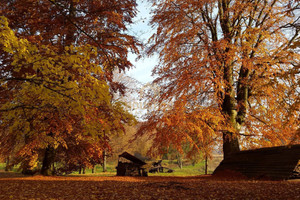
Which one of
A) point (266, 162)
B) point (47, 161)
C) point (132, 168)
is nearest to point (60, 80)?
point (47, 161)

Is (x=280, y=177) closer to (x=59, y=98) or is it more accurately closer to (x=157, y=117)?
(x=157, y=117)

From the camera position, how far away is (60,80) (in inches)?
324

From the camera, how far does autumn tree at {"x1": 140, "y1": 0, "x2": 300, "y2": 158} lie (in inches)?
396

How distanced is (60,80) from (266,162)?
354 inches

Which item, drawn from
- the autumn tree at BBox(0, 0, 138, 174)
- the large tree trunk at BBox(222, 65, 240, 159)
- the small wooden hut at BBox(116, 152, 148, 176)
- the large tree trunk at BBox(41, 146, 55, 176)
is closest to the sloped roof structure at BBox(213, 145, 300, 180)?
the large tree trunk at BBox(222, 65, 240, 159)

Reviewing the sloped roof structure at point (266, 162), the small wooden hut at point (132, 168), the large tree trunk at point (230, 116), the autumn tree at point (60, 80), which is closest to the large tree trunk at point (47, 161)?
the autumn tree at point (60, 80)

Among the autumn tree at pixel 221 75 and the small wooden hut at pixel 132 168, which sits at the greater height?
the autumn tree at pixel 221 75

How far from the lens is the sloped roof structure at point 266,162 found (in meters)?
8.05

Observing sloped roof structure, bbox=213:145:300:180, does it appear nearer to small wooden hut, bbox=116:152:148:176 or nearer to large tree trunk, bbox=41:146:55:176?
small wooden hut, bbox=116:152:148:176

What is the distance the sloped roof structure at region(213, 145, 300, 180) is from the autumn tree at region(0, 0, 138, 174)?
582 cm

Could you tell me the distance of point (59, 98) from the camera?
19.9ft

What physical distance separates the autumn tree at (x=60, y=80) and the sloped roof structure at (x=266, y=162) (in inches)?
229

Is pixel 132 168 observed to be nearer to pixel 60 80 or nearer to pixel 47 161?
pixel 47 161

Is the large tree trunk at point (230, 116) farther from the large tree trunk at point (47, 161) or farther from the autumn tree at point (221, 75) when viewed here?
the large tree trunk at point (47, 161)
